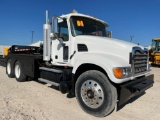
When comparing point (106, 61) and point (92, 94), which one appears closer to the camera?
point (106, 61)

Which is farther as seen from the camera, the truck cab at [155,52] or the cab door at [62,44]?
the truck cab at [155,52]

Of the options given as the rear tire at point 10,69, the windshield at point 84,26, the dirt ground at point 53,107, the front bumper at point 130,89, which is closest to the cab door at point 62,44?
the windshield at point 84,26

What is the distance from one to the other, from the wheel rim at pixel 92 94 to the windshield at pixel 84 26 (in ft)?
5.82

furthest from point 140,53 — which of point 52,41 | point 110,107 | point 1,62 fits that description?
point 1,62

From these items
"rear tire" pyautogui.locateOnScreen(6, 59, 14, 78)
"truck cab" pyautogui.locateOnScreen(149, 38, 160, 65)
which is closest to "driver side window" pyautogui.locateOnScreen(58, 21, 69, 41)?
"rear tire" pyautogui.locateOnScreen(6, 59, 14, 78)

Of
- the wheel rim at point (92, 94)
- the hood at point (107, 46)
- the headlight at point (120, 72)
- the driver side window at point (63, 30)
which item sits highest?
the driver side window at point (63, 30)

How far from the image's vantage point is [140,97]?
19.3ft

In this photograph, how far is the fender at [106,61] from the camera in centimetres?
397

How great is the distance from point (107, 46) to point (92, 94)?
1.36 meters

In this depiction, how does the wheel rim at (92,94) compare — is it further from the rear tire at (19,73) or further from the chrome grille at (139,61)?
the rear tire at (19,73)

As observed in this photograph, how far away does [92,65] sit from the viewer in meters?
4.66

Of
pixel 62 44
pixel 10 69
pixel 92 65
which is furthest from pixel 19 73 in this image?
pixel 92 65

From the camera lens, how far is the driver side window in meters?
5.64

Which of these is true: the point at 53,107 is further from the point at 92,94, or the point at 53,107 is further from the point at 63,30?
the point at 63,30
